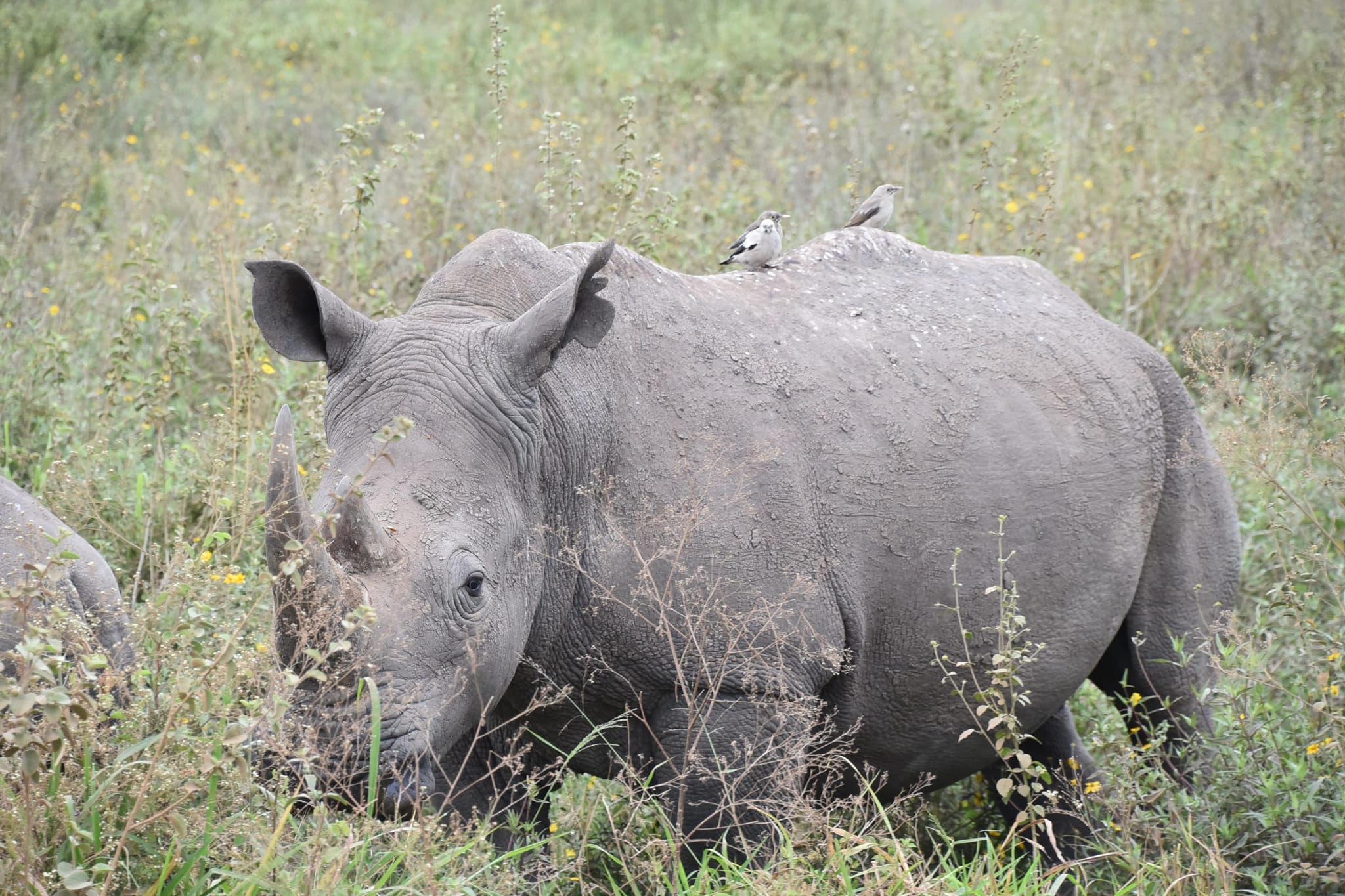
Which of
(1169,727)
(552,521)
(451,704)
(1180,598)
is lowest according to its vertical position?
(1169,727)

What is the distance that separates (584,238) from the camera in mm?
6551

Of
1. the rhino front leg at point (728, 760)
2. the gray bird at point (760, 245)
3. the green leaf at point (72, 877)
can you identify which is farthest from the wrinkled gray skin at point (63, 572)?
the gray bird at point (760, 245)

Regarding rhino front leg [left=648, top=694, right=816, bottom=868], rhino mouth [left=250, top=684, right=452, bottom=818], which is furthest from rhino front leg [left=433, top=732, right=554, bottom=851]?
rhino mouth [left=250, top=684, right=452, bottom=818]

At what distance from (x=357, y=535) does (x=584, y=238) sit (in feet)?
12.2

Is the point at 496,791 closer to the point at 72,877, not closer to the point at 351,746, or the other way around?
the point at 351,746

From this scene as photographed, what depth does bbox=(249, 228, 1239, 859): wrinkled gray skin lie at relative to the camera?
10.4 feet

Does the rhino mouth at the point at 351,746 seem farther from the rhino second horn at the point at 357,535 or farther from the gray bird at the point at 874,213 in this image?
the gray bird at the point at 874,213

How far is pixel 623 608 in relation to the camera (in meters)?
3.53

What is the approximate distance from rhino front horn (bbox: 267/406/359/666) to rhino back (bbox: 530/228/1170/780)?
0.70m

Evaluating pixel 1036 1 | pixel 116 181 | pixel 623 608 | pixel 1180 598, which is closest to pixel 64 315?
pixel 116 181

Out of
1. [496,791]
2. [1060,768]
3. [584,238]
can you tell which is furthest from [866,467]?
[584,238]

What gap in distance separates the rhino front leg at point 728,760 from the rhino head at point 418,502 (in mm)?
468

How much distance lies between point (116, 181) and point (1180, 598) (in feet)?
21.5

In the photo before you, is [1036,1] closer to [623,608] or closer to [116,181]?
[116,181]
